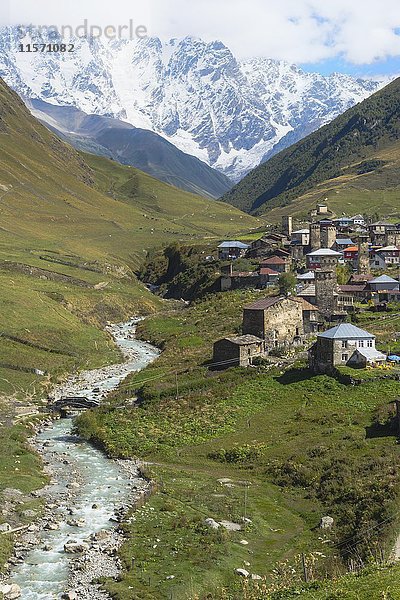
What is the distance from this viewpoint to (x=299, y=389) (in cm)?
6031

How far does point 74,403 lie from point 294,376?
17962 mm

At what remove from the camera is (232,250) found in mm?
140375

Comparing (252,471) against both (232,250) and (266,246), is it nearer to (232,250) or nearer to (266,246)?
(266,246)

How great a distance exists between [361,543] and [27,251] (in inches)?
4618

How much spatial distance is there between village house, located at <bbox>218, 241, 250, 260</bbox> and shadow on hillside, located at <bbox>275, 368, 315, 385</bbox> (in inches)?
2948

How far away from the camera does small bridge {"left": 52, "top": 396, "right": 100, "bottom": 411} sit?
65.0 metres

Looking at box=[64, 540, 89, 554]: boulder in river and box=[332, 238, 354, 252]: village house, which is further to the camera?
box=[332, 238, 354, 252]: village house

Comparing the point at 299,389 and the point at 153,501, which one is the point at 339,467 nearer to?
the point at 153,501

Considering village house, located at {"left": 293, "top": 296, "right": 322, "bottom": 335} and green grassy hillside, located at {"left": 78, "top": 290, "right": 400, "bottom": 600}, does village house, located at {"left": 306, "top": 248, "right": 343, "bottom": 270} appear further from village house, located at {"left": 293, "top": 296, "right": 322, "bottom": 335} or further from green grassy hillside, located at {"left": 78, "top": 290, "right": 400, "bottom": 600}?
green grassy hillside, located at {"left": 78, "top": 290, "right": 400, "bottom": 600}

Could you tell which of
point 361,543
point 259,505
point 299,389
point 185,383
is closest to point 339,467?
point 259,505

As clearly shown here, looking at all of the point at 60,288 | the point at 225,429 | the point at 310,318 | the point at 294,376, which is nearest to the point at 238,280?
the point at 60,288

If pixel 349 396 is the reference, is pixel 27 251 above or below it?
above

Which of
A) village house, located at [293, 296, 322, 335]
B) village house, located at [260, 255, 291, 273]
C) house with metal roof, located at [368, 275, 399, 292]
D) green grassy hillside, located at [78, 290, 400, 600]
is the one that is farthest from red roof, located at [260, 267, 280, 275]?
green grassy hillside, located at [78, 290, 400, 600]

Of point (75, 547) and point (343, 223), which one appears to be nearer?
point (75, 547)
